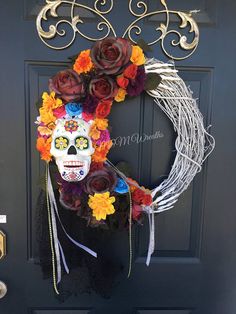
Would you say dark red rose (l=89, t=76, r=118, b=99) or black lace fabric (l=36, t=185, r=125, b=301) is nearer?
dark red rose (l=89, t=76, r=118, b=99)

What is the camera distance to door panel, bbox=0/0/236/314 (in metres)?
1.03

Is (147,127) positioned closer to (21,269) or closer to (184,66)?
(184,66)

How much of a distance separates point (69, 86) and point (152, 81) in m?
0.24

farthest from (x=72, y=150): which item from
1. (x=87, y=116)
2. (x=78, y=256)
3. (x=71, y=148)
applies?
(x=78, y=256)

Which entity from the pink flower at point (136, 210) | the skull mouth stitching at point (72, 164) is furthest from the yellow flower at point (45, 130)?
the pink flower at point (136, 210)

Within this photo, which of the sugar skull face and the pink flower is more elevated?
the sugar skull face

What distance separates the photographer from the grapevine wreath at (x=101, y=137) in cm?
90

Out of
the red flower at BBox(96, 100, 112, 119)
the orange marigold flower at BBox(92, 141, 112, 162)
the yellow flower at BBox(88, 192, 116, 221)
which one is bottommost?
the yellow flower at BBox(88, 192, 116, 221)

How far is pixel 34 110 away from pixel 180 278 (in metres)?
0.76

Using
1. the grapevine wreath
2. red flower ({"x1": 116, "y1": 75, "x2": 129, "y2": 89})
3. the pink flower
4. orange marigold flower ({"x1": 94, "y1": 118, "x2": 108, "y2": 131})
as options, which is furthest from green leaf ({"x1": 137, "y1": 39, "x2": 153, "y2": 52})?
the pink flower

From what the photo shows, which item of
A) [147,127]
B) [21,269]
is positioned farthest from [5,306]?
[147,127]

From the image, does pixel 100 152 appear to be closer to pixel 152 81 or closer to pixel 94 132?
pixel 94 132

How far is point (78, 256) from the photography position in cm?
104

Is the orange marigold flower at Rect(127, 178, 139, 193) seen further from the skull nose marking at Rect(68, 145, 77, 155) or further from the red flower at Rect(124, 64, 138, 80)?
the red flower at Rect(124, 64, 138, 80)
